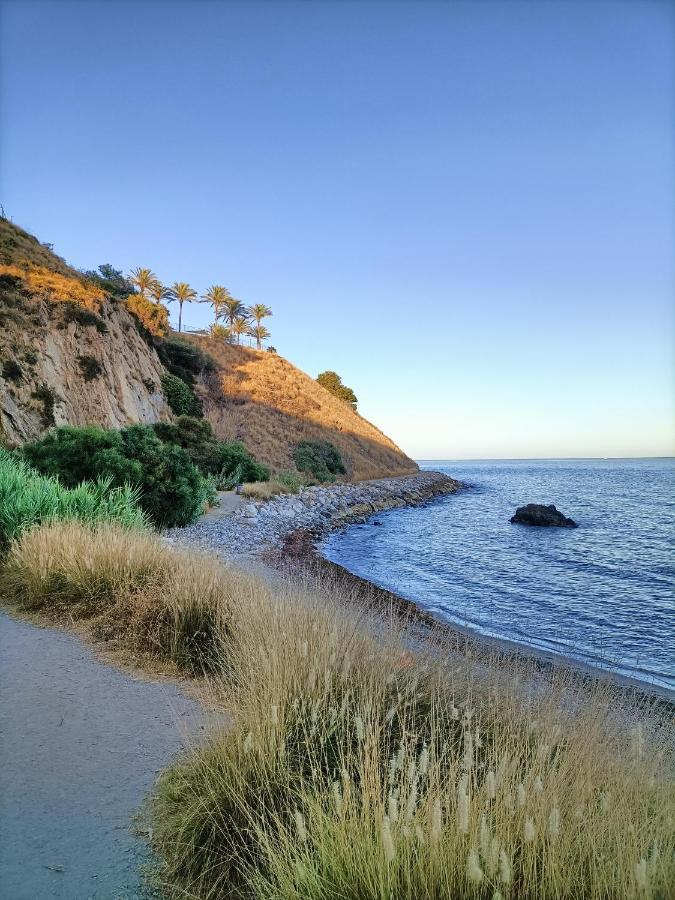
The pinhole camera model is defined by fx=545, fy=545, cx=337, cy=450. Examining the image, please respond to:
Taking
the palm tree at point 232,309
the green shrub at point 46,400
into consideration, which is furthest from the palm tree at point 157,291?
the green shrub at point 46,400

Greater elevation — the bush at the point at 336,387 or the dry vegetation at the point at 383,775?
the bush at the point at 336,387

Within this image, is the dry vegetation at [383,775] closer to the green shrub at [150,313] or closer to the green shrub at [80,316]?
the green shrub at [80,316]

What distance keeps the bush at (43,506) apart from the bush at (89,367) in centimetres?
1066

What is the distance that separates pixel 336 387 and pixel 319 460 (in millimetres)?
33942

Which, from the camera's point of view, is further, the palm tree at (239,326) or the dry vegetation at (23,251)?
the palm tree at (239,326)

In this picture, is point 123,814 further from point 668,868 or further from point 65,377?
point 65,377

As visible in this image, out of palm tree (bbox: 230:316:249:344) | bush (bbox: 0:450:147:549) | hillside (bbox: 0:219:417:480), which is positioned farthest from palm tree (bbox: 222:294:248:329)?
bush (bbox: 0:450:147:549)

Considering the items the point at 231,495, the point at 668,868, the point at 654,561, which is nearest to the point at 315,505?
the point at 231,495

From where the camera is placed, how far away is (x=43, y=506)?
28.5ft

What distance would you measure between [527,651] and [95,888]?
6.82 m

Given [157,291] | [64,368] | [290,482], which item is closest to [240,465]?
[290,482]

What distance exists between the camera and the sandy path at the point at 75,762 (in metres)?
2.59

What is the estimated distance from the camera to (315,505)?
24.0 meters

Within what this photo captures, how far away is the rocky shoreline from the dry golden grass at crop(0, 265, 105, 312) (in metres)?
10.8
